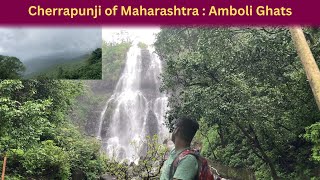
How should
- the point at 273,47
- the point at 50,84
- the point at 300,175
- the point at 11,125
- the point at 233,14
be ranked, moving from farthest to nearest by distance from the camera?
the point at 50,84 → the point at 300,175 → the point at 273,47 → the point at 11,125 → the point at 233,14

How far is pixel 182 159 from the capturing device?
1.89 m

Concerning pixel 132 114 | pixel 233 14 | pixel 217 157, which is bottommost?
pixel 217 157

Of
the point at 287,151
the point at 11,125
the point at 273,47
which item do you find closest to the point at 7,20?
the point at 11,125

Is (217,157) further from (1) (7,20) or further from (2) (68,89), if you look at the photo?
(1) (7,20)

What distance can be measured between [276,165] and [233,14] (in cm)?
966

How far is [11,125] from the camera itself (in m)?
6.97

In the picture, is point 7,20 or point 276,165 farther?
point 276,165

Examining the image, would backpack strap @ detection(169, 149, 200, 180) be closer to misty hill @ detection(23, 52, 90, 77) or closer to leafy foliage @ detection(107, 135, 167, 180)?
misty hill @ detection(23, 52, 90, 77)

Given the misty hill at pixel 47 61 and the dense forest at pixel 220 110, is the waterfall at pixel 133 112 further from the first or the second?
the misty hill at pixel 47 61

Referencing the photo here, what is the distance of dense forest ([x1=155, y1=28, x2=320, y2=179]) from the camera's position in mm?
9812

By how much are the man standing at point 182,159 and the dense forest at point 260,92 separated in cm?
710

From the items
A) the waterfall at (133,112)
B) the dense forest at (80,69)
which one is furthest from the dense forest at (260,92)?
the waterfall at (133,112)

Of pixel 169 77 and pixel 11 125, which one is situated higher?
pixel 169 77

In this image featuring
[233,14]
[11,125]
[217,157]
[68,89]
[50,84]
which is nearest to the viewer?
[233,14]
